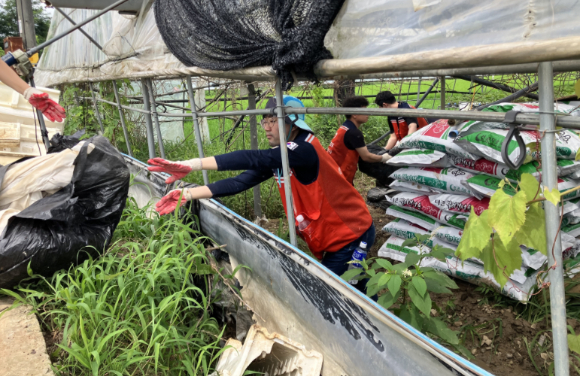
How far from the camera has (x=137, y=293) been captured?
202cm

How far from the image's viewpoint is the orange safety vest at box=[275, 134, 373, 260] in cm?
247

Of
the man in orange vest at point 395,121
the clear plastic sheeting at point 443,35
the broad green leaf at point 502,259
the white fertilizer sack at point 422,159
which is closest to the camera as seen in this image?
the clear plastic sheeting at point 443,35

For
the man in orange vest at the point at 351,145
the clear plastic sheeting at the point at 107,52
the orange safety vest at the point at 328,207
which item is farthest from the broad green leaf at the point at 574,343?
the man in orange vest at the point at 351,145

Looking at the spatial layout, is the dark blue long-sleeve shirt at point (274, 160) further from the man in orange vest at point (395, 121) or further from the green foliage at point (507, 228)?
the man in orange vest at point (395, 121)

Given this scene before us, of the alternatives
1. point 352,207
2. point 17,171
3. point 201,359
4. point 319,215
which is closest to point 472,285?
point 352,207

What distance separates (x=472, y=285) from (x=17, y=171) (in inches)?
128

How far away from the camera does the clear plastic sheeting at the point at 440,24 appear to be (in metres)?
0.91

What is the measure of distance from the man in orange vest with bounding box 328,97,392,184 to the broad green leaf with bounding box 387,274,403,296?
98.4 inches

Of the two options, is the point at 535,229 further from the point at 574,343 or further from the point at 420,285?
the point at 420,285

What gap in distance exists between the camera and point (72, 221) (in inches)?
88.8

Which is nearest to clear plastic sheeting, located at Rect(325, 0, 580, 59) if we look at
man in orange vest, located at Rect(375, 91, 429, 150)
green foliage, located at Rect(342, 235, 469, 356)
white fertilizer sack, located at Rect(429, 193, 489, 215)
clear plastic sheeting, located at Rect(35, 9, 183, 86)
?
green foliage, located at Rect(342, 235, 469, 356)

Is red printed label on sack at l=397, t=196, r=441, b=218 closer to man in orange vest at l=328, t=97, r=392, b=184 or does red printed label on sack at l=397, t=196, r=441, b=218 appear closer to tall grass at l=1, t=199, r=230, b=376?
man in orange vest at l=328, t=97, r=392, b=184

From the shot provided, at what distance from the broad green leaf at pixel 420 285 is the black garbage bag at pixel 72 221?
5.72 feet

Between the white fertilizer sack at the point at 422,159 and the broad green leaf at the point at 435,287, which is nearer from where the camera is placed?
the broad green leaf at the point at 435,287
